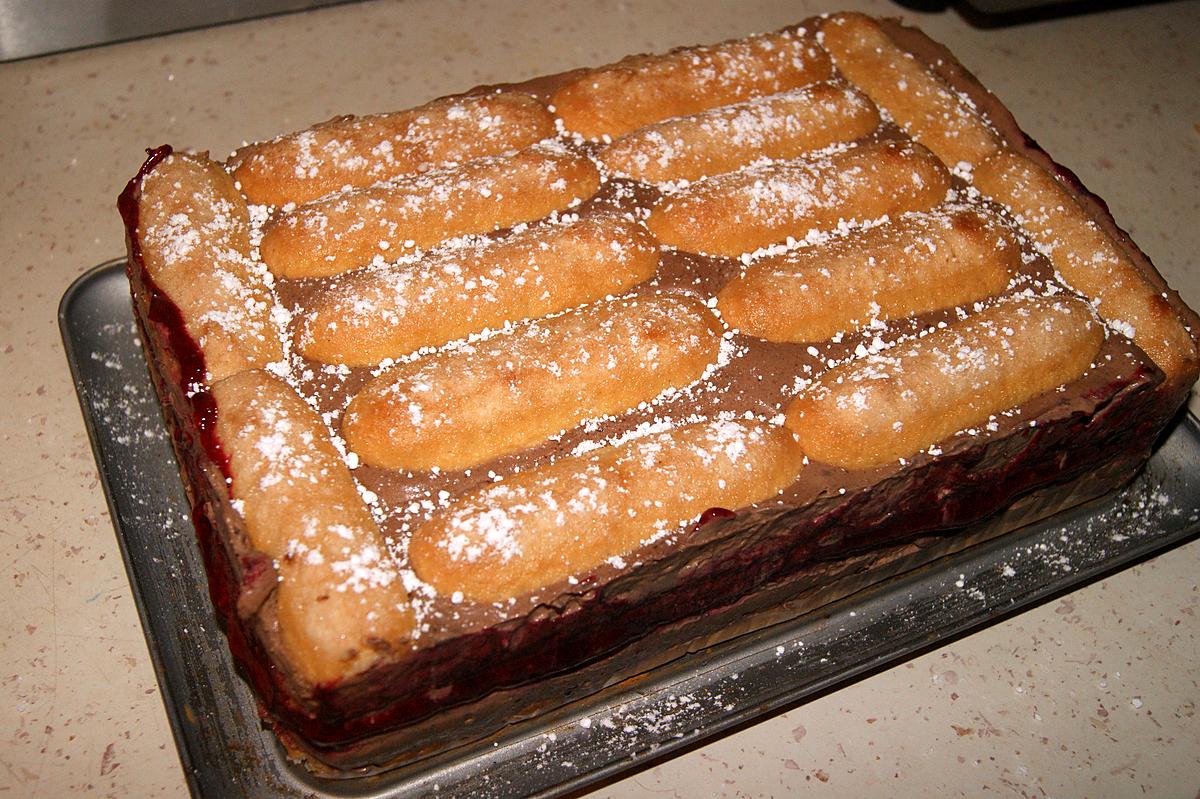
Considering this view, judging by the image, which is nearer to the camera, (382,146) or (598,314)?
(598,314)

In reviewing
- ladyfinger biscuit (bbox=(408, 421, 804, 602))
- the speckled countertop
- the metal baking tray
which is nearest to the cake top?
ladyfinger biscuit (bbox=(408, 421, 804, 602))

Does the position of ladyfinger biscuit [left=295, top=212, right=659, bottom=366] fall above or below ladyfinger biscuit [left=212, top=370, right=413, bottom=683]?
above

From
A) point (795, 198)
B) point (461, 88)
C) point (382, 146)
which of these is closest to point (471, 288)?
point (382, 146)

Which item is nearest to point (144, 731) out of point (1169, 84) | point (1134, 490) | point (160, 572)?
point (160, 572)

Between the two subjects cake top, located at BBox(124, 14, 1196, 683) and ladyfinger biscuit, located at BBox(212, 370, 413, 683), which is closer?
ladyfinger biscuit, located at BBox(212, 370, 413, 683)

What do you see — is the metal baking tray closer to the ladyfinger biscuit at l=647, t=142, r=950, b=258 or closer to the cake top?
the cake top

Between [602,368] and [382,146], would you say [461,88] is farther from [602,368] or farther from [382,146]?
[602,368]
